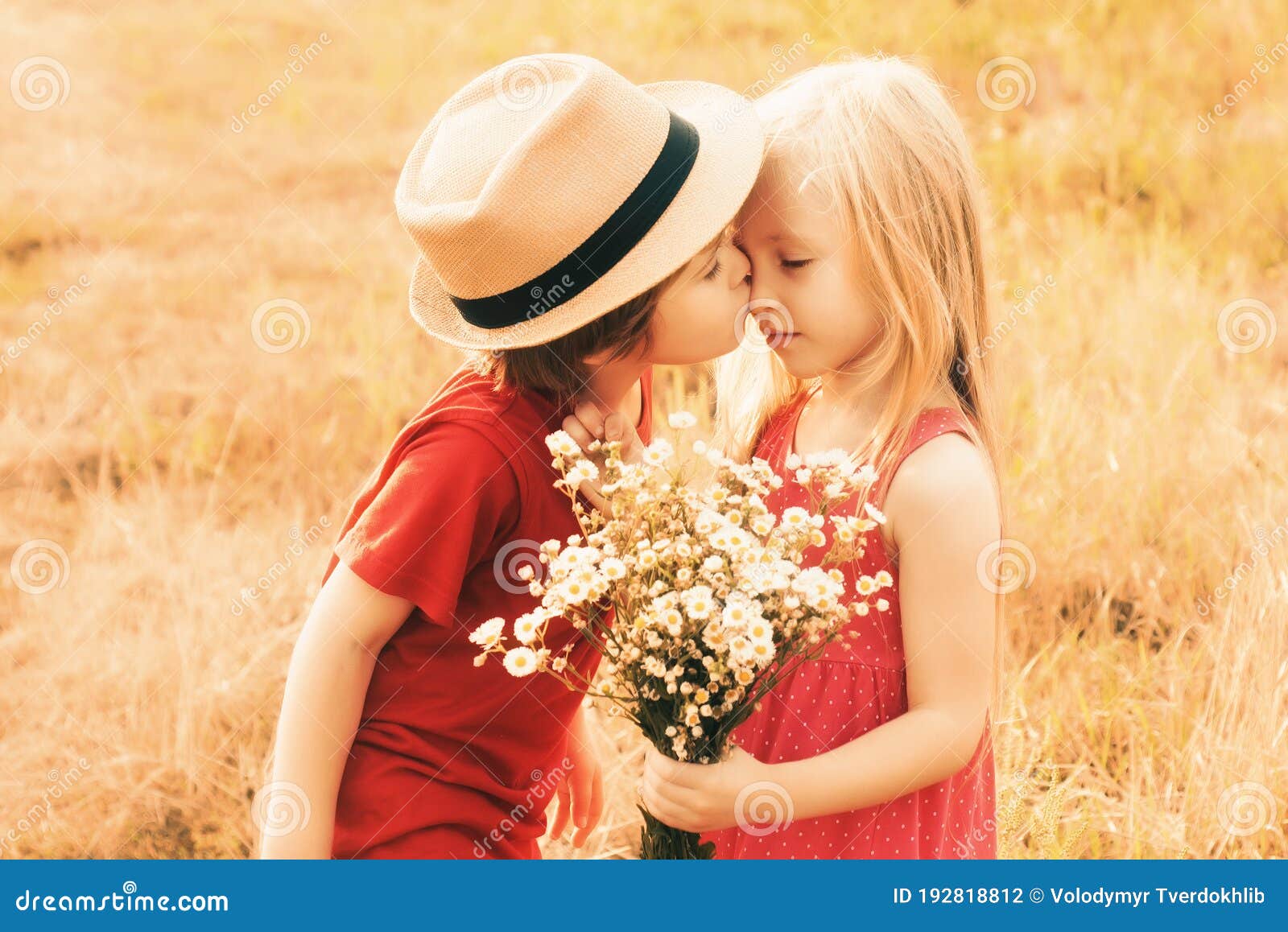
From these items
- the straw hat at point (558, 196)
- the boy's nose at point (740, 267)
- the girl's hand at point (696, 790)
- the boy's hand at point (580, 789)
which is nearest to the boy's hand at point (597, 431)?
the straw hat at point (558, 196)

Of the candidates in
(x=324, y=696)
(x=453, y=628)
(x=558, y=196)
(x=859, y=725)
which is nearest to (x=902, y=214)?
(x=558, y=196)

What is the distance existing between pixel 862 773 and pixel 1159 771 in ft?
4.33

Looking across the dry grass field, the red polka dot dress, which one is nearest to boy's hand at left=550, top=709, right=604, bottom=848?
the red polka dot dress

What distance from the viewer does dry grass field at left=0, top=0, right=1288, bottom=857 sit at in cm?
292

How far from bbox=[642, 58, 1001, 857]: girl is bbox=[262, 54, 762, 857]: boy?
0.11 m

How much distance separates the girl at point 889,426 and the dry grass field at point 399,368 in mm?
245

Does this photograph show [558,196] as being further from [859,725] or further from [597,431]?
[859,725]

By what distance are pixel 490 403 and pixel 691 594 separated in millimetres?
592

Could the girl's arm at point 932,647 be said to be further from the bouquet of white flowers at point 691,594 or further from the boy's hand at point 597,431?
the boy's hand at point 597,431

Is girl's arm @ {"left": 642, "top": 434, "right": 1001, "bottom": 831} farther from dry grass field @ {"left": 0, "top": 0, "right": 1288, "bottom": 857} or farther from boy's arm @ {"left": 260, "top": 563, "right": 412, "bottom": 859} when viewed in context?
boy's arm @ {"left": 260, "top": 563, "right": 412, "bottom": 859}

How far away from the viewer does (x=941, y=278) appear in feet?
6.87

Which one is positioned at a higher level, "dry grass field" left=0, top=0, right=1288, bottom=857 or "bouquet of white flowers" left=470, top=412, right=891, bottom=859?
"bouquet of white flowers" left=470, top=412, right=891, bottom=859

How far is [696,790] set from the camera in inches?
64.6

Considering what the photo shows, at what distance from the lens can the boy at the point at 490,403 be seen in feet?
6.02
